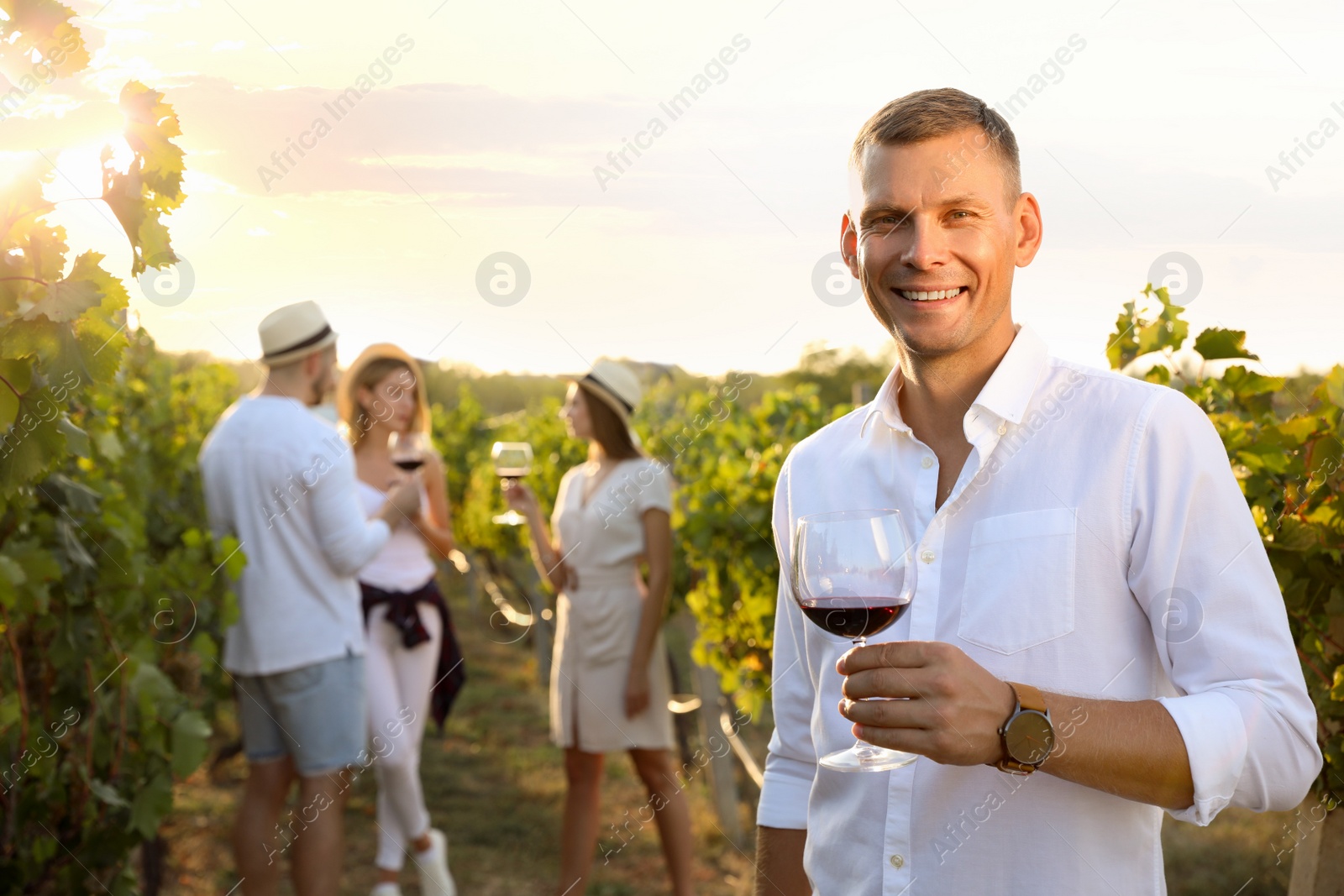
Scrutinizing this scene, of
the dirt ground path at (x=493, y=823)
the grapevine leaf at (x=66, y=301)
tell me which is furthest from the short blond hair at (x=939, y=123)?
the dirt ground path at (x=493, y=823)

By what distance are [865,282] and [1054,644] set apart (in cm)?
60

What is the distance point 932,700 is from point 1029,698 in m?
0.13

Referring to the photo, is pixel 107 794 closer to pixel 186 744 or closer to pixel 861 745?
pixel 186 744

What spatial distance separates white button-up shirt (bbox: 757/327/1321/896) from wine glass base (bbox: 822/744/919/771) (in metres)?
0.10

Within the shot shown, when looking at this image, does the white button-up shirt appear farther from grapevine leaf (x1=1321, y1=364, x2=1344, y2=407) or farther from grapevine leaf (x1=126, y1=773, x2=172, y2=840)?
grapevine leaf (x1=126, y1=773, x2=172, y2=840)

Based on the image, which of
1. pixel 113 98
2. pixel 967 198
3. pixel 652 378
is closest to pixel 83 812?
pixel 113 98

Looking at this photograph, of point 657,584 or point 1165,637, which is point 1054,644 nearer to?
point 1165,637

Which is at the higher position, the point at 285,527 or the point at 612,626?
the point at 285,527

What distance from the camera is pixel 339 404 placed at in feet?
15.7

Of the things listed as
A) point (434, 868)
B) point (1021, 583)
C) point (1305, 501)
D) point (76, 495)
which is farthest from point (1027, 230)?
point (434, 868)

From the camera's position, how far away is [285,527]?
12.6ft

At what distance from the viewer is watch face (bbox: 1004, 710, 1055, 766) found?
4.08 feet

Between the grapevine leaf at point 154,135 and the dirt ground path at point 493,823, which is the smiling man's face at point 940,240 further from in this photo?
the dirt ground path at point 493,823

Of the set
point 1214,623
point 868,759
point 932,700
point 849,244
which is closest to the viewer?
point 932,700
